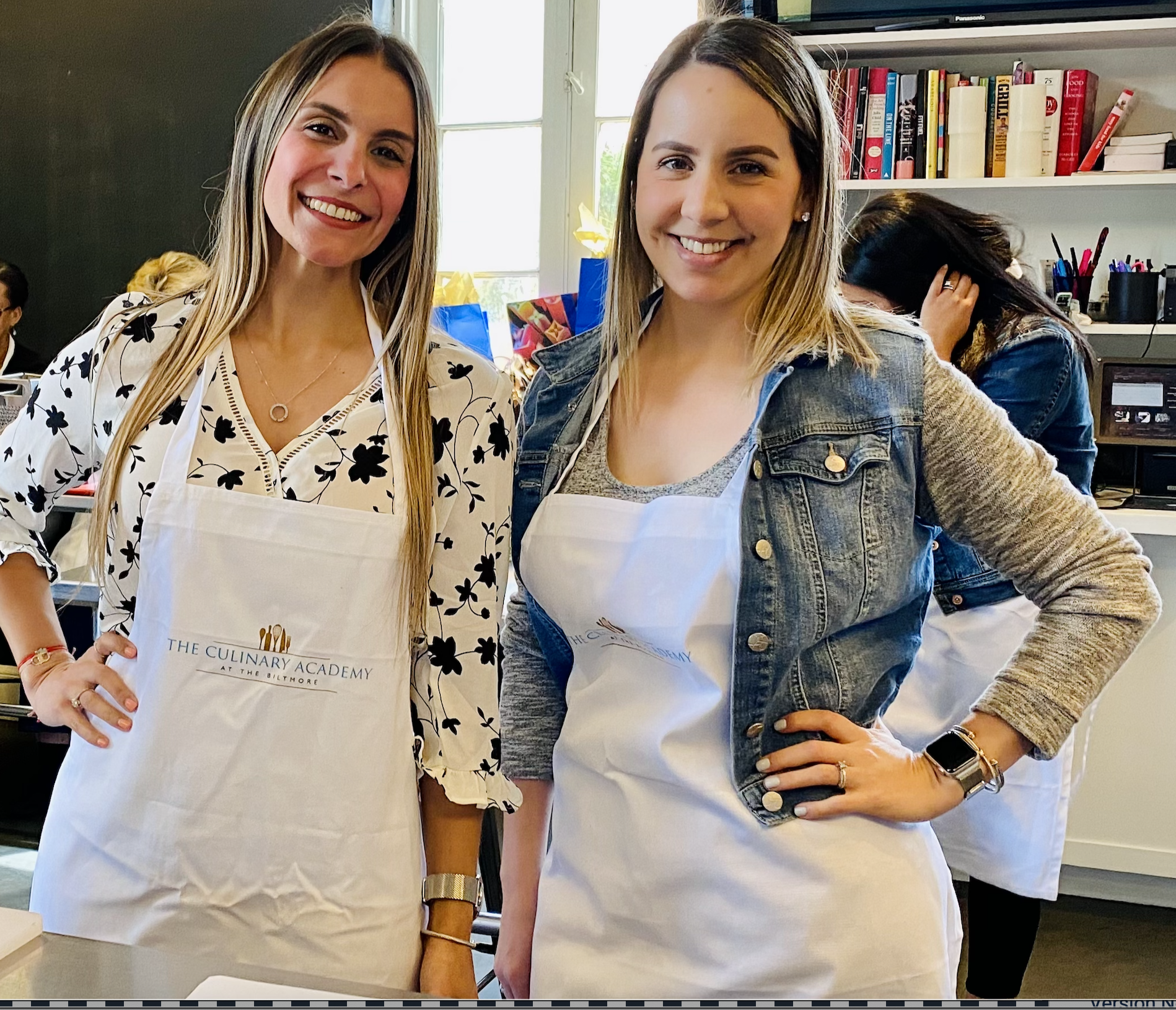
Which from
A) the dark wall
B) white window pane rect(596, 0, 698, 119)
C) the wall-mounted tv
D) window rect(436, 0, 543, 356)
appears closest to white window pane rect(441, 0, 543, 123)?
window rect(436, 0, 543, 356)

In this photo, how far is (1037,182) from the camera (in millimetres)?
3234

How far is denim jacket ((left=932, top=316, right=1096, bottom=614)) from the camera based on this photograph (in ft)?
7.60

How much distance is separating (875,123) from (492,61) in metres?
1.31

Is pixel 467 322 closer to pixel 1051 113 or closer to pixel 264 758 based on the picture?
pixel 1051 113

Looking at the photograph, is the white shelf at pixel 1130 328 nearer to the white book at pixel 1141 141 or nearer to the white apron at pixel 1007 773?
the white book at pixel 1141 141

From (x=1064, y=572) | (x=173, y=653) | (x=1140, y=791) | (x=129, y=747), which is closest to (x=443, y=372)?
(x=173, y=653)

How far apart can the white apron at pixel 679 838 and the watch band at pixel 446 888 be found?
3.8 inches

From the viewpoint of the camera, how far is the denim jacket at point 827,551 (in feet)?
4.00

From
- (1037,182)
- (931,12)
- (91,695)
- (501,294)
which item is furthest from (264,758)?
(501,294)

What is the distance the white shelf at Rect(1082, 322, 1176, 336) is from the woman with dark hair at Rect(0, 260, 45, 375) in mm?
3103

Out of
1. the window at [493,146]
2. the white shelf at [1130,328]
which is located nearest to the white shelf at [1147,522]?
the white shelf at [1130,328]

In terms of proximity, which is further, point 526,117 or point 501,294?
point 501,294

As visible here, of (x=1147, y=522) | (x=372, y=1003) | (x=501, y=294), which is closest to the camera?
(x=372, y=1003)

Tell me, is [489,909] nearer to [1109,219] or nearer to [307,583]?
[307,583]
